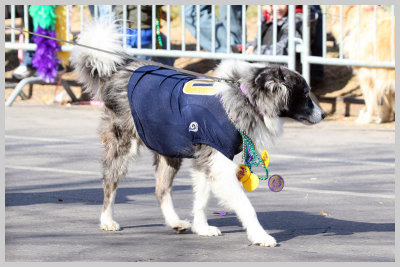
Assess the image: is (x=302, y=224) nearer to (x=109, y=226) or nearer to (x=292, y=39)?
(x=109, y=226)

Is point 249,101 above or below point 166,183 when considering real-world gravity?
above

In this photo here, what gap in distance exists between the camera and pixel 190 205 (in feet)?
23.1

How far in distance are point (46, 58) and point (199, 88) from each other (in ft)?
23.2

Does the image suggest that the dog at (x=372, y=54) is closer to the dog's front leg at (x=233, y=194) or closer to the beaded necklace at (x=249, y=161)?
the beaded necklace at (x=249, y=161)

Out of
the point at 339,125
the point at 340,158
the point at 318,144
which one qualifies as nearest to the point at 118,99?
the point at 340,158

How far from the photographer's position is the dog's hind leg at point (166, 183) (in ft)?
20.3

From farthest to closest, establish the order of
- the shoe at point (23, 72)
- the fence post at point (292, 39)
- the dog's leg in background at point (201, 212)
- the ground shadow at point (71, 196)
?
the shoe at point (23, 72) → the fence post at point (292, 39) → the ground shadow at point (71, 196) → the dog's leg in background at point (201, 212)

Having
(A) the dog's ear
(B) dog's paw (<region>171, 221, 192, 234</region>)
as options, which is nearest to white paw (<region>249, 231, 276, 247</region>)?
(B) dog's paw (<region>171, 221, 192, 234</region>)

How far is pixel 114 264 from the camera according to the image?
507cm

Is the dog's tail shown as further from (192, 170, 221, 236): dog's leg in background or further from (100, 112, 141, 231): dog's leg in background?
(192, 170, 221, 236): dog's leg in background

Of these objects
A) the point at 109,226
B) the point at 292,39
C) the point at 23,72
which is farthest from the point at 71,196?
the point at 23,72

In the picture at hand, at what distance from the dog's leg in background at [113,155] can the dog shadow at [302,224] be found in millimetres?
842

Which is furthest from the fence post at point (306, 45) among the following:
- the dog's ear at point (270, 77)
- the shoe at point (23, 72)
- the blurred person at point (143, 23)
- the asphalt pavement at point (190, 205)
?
the dog's ear at point (270, 77)

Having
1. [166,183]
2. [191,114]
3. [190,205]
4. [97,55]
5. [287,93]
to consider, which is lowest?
[190,205]
